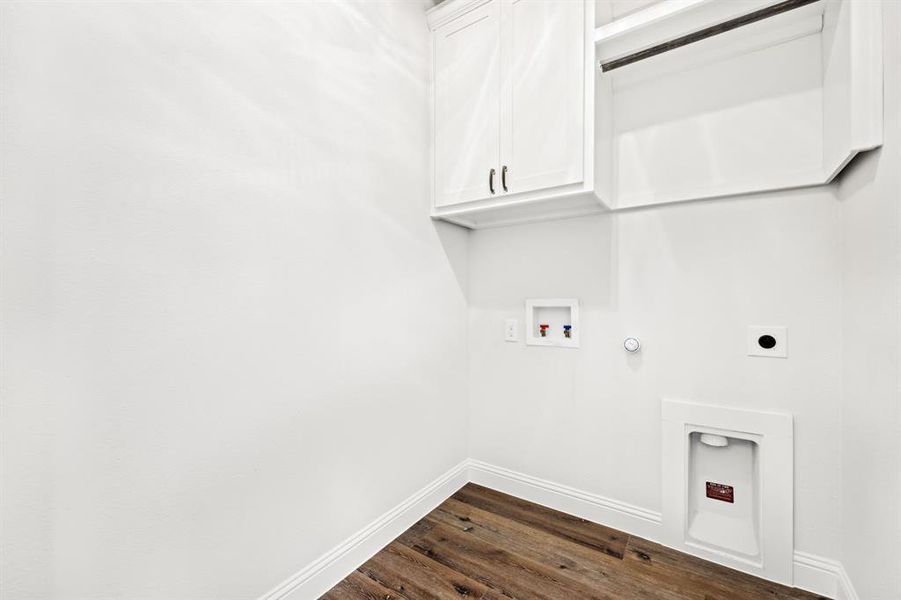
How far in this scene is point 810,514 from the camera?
1.47 m

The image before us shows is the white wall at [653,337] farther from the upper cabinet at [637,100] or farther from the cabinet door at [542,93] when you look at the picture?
the cabinet door at [542,93]

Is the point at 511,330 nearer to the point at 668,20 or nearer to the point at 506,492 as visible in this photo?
the point at 506,492

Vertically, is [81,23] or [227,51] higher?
[227,51]

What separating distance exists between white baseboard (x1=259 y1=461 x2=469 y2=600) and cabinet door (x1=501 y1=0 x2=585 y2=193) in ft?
5.22

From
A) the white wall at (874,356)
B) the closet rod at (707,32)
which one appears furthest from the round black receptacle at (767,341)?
the closet rod at (707,32)

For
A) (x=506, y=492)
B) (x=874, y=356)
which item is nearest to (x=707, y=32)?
(x=874, y=356)

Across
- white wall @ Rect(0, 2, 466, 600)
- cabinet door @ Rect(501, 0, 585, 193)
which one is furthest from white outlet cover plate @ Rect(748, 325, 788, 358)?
white wall @ Rect(0, 2, 466, 600)

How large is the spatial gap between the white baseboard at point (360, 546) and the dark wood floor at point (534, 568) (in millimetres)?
36

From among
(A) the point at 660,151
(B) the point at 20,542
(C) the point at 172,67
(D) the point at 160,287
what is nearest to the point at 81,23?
(C) the point at 172,67

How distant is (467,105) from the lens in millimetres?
1850

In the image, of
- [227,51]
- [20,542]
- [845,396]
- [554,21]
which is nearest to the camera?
[20,542]

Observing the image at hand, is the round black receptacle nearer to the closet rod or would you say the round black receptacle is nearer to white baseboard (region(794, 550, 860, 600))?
white baseboard (region(794, 550, 860, 600))

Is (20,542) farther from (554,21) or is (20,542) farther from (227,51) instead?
(554,21)

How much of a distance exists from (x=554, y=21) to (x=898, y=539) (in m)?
2.04
